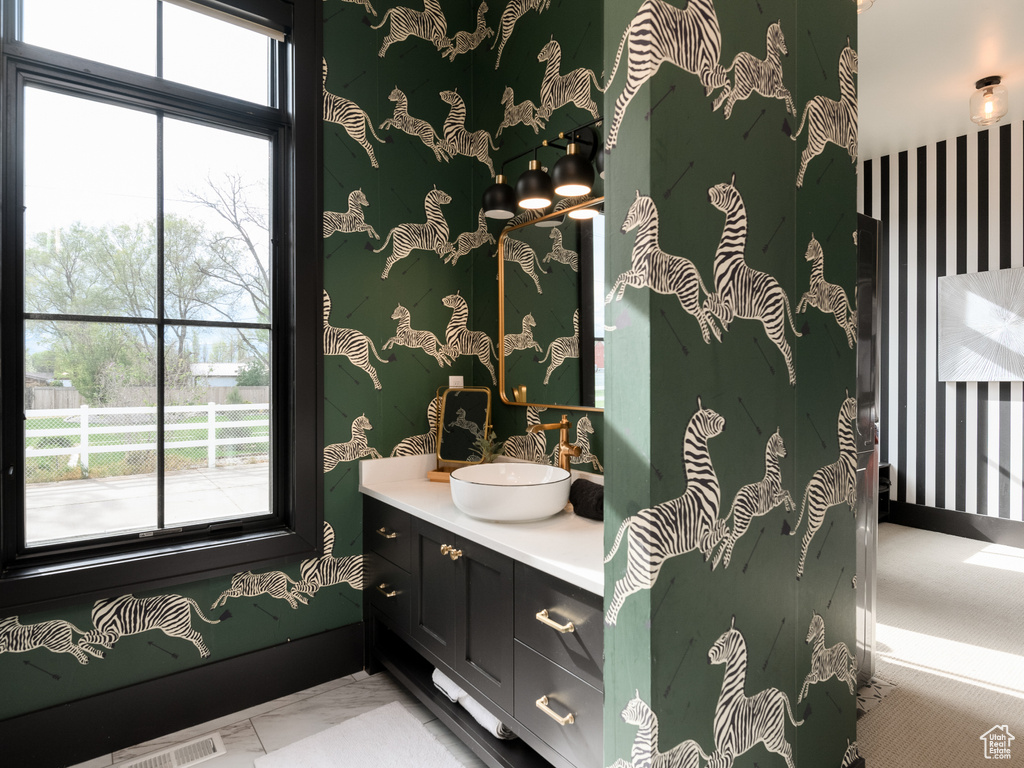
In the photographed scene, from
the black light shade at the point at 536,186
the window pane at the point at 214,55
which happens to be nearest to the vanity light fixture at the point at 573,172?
the black light shade at the point at 536,186

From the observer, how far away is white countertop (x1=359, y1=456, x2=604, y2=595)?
1360 millimetres

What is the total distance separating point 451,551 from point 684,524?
2.87 feet

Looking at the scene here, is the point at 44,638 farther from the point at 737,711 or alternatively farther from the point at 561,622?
the point at 737,711

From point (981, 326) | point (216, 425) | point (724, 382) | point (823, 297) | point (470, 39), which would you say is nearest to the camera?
point (724, 382)

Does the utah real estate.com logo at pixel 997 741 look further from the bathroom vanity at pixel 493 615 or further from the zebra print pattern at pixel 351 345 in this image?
the zebra print pattern at pixel 351 345

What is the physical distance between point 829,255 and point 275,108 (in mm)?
2021

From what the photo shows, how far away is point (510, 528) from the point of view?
168cm

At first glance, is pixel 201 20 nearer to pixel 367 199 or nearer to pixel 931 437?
pixel 367 199

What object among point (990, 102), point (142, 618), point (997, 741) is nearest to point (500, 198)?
point (142, 618)

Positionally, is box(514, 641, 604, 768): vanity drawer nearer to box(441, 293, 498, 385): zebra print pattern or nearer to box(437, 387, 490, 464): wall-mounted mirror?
box(437, 387, 490, 464): wall-mounted mirror

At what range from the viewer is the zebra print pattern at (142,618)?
72.1 inches

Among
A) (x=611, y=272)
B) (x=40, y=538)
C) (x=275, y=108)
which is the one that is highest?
(x=275, y=108)

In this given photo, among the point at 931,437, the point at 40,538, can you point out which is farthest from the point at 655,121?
the point at 931,437

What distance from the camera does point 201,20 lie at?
2.03 metres
